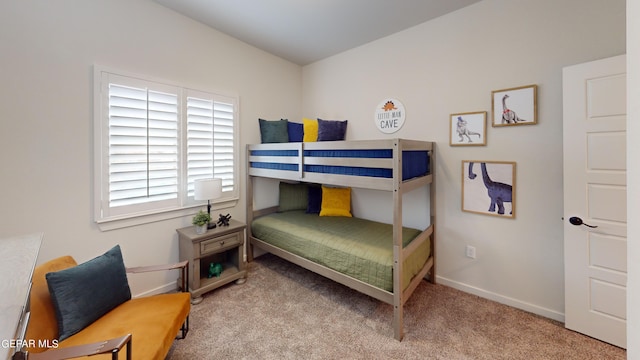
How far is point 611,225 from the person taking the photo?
173cm

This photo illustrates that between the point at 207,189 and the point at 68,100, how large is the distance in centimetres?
124

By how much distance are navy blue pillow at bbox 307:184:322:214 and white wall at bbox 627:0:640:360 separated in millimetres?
2772

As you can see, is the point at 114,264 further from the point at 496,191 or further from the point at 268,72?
the point at 496,191

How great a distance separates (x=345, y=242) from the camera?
2277mm

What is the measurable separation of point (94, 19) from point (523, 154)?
3.79 metres

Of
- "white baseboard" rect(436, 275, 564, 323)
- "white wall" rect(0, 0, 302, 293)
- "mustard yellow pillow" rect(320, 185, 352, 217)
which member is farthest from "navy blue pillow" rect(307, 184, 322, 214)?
"white baseboard" rect(436, 275, 564, 323)

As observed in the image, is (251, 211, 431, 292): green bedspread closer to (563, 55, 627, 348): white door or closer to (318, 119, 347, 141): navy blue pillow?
(318, 119, 347, 141): navy blue pillow

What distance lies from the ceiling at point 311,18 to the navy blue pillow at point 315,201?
1.89 meters

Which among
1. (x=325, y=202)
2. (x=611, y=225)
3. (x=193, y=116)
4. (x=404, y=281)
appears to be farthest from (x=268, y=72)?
(x=611, y=225)

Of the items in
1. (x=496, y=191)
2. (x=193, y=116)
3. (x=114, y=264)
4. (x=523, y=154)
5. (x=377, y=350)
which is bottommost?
(x=377, y=350)

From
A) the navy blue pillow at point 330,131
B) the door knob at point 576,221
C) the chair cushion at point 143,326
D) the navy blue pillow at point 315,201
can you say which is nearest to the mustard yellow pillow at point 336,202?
the navy blue pillow at point 315,201

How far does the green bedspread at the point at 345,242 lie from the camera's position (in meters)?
2.01

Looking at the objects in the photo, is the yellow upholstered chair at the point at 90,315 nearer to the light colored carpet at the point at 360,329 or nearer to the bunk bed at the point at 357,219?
the light colored carpet at the point at 360,329

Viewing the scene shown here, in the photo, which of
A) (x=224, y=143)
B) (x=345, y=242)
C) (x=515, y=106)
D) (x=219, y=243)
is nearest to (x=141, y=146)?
(x=224, y=143)
